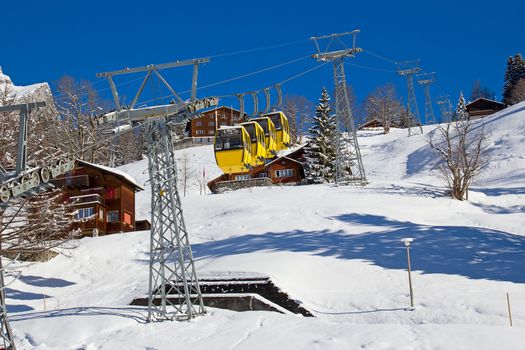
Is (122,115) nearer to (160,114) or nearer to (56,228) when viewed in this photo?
(160,114)

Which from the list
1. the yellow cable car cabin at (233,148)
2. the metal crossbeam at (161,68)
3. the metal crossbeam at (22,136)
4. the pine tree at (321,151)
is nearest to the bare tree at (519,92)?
the pine tree at (321,151)

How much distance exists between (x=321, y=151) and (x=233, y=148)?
34842 mm

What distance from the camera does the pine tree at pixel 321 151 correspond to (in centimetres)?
5634

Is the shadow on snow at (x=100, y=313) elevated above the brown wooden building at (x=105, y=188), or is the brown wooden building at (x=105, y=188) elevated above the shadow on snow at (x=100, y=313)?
the brown wooden building at (x=105, y=188)

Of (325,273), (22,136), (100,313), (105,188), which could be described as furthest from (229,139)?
(105,188)

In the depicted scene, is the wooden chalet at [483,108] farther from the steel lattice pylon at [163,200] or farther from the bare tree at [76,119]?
the steel lattice pylon at [163,200]

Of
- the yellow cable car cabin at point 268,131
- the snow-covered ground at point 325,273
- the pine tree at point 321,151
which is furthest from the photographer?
the pine tree at point 321,151

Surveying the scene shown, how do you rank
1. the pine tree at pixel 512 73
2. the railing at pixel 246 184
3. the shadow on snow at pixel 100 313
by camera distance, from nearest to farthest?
the shadow on snow at pixel 100 313 < the railing at pixel 246 184 < the pine tree at pixel 512 73

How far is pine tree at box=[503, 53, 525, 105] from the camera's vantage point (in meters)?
102

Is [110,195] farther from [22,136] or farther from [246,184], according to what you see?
[22,136]

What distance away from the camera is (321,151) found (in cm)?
5803

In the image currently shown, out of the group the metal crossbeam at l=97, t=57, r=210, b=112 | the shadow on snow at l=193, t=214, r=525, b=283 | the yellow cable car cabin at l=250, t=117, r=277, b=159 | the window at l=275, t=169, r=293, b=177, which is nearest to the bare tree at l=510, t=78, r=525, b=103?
the window at l=275, t=169, r=293, b=177

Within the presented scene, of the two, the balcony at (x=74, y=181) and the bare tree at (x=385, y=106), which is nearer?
the balcony at (x=74, y=181)

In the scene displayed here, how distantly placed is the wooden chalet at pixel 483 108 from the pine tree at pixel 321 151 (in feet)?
158
